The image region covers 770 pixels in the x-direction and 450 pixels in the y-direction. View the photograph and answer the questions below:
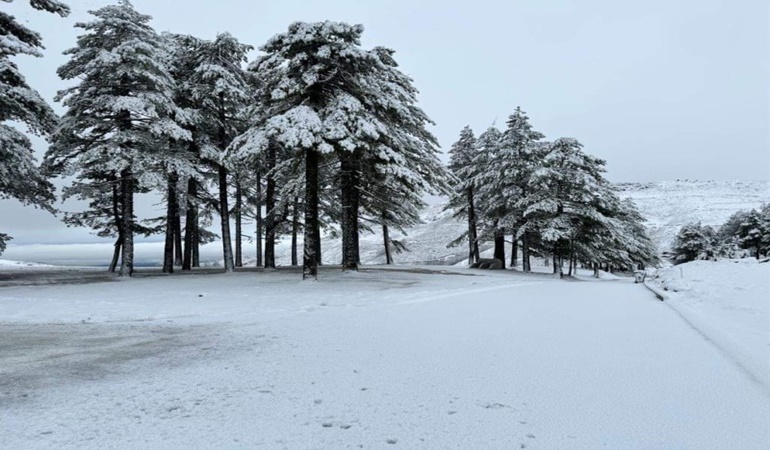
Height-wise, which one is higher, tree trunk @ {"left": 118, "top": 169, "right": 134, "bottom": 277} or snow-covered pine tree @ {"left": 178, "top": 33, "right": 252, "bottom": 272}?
snow-covered pine tree @ {"left": 178, "top": 33, "right": 252, "bottom": 272}

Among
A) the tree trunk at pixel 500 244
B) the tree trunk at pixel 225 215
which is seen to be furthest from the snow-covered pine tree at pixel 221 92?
the tree trunk at pixel 500 244

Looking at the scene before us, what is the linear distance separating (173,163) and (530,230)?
862 inches

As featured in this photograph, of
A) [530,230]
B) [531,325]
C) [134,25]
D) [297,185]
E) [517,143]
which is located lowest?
[531,325]

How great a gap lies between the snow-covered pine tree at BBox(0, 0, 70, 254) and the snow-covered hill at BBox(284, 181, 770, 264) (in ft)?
78.6

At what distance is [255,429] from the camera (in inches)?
108

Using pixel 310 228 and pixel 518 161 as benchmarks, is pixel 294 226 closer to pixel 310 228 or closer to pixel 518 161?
pixel 310 228

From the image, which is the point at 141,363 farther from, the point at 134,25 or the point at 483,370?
the point at 134,25

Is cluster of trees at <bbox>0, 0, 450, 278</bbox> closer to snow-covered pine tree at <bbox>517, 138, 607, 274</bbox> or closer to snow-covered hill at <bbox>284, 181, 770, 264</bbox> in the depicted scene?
snow-covered pine tree at <bbox>517, 138, 607, 274</bbox>

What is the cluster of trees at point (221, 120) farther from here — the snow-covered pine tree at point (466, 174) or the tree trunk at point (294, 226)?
the snow-covered pine tree at point (466, 174)

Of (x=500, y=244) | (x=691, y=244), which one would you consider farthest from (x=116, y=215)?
(x=691, y=244)

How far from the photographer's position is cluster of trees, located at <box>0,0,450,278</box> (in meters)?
14.3

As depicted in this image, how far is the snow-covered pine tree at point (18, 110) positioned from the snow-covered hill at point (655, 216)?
23965 millimetres

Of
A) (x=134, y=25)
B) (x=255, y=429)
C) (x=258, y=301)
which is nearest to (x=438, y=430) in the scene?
(x=255, y=429)

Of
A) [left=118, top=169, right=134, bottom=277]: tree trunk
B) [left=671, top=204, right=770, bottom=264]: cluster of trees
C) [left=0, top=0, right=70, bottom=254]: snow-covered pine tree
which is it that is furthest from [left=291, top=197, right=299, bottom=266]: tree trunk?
[left=671, top=204, right=770, bottom=264]: cluster of trees
